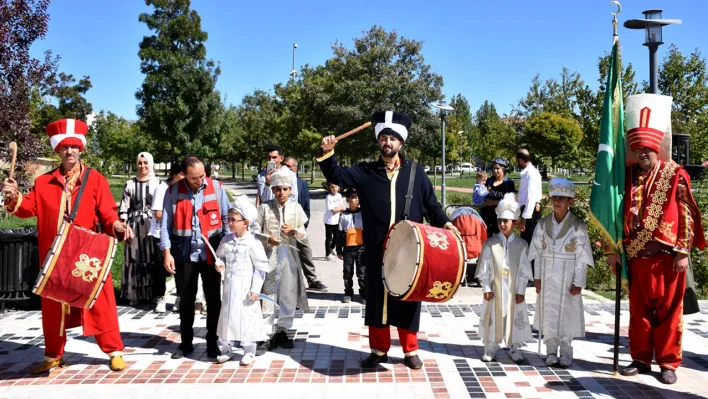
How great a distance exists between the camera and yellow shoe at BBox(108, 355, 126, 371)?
5816mm

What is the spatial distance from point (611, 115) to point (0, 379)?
594cm

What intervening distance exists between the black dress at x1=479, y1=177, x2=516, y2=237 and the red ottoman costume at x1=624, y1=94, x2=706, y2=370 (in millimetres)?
3415

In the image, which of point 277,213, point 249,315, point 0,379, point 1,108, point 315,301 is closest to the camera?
point 0,379

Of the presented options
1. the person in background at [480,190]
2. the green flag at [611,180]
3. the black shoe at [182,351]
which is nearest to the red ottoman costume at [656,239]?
the green flag at [611,180]

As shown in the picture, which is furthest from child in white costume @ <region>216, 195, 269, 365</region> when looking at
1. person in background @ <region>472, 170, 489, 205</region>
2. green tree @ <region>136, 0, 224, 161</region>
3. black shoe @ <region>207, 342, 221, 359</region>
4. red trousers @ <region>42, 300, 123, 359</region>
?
green tree @ <region>136, 0, 224, 161</region>

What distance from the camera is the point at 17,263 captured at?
812 cm

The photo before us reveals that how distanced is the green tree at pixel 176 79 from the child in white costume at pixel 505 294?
29125 millimetres

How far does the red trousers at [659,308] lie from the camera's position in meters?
5.53

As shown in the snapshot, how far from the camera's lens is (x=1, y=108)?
11305 millimetres

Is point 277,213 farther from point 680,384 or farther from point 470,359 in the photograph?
point 680,384

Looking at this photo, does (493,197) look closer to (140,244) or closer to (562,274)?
(562,274)

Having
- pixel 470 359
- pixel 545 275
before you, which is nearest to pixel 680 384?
pixel 545 275

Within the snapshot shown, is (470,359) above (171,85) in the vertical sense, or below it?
below

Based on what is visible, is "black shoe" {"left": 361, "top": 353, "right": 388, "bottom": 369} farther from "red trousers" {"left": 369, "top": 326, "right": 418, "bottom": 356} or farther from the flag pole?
the flag pole
